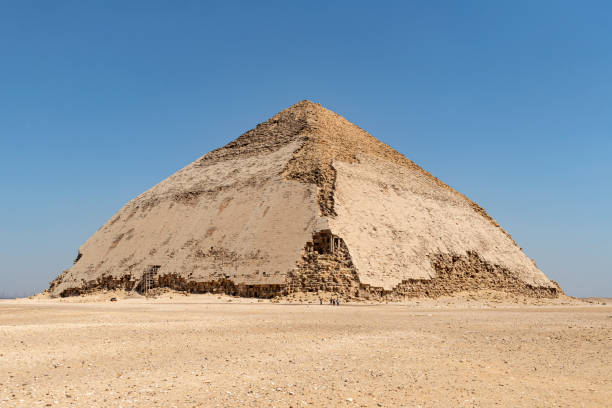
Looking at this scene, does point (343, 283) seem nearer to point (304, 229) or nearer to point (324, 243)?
point (324, 243)

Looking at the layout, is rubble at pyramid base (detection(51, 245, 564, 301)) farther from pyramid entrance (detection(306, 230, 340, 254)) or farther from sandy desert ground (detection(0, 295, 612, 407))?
sandy desert ground (detection(0, 295, 612, 407))

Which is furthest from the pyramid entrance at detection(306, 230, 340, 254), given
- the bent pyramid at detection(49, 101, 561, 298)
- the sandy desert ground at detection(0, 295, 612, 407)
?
the sandy desert ground at detection(0, 295, 612, 407)

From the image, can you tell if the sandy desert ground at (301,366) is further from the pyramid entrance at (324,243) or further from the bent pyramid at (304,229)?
the bent pyramid at (304,229)

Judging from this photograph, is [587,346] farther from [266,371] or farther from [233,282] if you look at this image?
[233,282]

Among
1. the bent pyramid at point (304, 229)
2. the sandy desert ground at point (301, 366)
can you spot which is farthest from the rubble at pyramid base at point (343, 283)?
the sandy desert ground at point (301, 366)

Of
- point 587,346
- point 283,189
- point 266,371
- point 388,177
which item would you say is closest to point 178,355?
point 266,371

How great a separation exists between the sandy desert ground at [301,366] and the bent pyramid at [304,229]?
46.6 feet

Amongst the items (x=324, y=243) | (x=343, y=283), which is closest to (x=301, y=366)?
(x=343, y=283)

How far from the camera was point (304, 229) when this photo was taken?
29172mm

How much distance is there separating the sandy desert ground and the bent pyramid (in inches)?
559

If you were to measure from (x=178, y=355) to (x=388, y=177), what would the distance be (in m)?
30.7

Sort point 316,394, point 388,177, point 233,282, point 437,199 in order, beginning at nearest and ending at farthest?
point 316,394 → point 233,282 → point 388,177 → point 437,199

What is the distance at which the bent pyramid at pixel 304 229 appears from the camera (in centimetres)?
2830

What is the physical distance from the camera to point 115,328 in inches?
523
